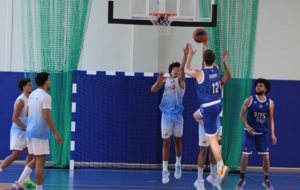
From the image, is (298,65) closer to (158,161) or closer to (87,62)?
(158,161)

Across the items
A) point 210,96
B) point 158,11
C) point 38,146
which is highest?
point 158,11

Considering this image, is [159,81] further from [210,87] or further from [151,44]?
[151,44]

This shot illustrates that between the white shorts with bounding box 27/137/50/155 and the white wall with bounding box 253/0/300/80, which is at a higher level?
the white wall with bounding box 253/0/300/80

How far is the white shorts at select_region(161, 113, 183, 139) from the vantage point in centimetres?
586

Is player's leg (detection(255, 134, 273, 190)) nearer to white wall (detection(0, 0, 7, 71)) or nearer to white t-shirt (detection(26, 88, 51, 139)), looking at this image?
white t-shirt (detection(26, 88, 51, 139))

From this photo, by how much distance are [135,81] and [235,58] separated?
2.46 m

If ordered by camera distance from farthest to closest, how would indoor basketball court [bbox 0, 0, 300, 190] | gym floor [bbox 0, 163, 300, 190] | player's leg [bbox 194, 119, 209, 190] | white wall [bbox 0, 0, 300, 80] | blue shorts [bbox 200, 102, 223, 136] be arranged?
white wall [bbox 0, 0, 300, 80]
indoor basketball court [bbox 0, 0, 300, 190]
gym floor [bbox 0, 163, 300, 190]
player's leg [bbox 194, 119, 209, 190]
blue shorts [bbox 200, 102, 223, 136]

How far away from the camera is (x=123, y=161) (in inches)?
315

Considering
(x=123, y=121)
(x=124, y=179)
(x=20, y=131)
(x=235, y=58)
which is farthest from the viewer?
(x=123, y=121)

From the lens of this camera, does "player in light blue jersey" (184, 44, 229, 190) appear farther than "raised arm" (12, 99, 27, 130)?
No

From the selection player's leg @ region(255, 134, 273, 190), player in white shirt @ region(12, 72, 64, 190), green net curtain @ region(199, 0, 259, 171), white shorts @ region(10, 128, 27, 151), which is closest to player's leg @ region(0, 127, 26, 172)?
white shorts @ region(10, 128, 27, 151)

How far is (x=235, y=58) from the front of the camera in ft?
25.6

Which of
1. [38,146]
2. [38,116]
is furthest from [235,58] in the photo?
[38,146]

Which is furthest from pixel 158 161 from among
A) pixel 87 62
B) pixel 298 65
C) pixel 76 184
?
pixel 298 65
